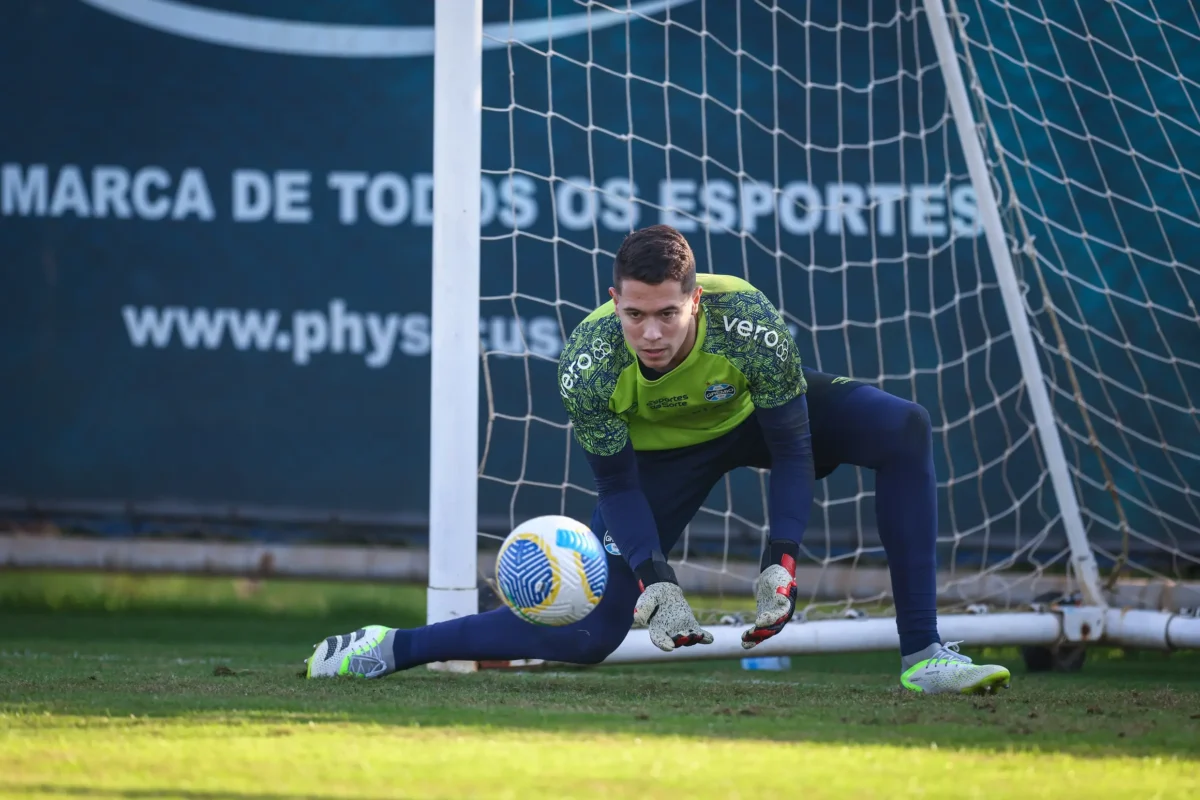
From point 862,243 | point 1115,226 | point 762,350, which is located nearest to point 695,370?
point 762,350

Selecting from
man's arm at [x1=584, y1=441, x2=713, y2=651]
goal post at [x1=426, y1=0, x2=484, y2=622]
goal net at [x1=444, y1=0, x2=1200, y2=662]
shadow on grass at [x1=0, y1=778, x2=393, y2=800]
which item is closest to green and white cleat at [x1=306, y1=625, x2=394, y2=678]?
goal post at [x1=426, y1=0, x2=484, y2=622]

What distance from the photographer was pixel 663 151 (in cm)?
610

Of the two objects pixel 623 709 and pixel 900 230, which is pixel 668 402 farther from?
pixel 900 230

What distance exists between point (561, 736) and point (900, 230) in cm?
401

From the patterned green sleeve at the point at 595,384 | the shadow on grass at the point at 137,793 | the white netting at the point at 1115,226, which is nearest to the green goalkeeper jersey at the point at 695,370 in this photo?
the patterned green sleeve at the point at 595,384

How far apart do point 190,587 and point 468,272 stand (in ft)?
10.3

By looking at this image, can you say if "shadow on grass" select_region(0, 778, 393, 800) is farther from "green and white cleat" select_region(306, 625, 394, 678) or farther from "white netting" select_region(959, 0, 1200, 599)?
"white netting" select_region(959, 0, 1200, 599)

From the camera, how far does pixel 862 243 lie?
6.05 m

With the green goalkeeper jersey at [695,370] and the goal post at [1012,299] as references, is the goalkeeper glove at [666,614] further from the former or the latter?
the goal post at [1012,299]

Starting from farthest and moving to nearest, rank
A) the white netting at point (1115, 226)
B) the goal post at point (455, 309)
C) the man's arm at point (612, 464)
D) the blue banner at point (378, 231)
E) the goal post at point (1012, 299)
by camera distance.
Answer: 1. the blue banner at point (378, 231)
2. the white netting at point (1115, 226)
3. the goal post at point (1012, 299)
4. the goal post at point (455, 309)
5. the man's arm at point (612, 464)

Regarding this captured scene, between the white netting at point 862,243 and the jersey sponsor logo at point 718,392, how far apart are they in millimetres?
2484

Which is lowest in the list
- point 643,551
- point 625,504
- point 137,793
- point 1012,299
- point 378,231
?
point 137,793

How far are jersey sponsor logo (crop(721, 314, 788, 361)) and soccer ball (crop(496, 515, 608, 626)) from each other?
2.20ft

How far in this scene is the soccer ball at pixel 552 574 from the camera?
341 centimetres
